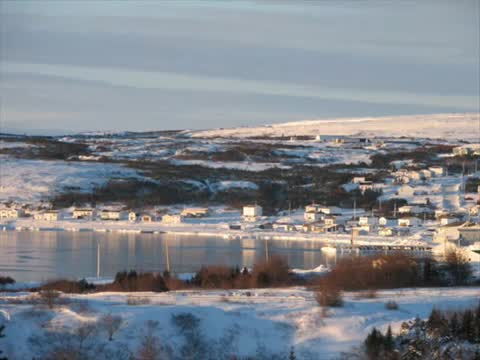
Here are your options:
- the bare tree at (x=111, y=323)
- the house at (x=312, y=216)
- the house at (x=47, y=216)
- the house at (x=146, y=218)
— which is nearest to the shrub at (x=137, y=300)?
the bare tree at (x=111, y=323)

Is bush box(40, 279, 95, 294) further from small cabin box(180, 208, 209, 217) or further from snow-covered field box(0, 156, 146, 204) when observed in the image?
snow-covered field box(0, 156, 146, 204)

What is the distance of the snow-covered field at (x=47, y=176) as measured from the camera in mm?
56844

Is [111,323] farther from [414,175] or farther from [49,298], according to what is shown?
[414,175]

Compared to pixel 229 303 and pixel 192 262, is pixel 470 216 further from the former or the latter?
pixel 229 303

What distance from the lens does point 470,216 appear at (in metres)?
45.0

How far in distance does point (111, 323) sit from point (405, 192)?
1602 inches

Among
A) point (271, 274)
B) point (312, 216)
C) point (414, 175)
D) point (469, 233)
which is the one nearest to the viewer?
point (271, 274)

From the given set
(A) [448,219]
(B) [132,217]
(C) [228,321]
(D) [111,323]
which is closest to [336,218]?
(A) [448,219]

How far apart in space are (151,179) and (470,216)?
21.8m

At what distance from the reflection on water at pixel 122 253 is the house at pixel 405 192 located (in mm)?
14281

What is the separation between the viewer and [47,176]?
201 ft

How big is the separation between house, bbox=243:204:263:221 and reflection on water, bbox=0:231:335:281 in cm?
583

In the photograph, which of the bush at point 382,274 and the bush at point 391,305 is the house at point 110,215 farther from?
the bush at point 391,305

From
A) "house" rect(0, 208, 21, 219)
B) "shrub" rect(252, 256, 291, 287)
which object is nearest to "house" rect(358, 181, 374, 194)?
"house" rect(0, 208, 21, 219)
